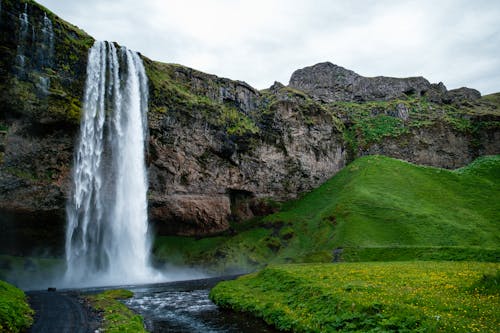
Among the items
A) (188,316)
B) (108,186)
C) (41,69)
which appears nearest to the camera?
(188,316)

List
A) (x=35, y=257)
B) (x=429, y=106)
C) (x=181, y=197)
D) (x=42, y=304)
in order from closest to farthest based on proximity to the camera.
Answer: (x=42, y=304) → (x=35, y=257) → (x=181, y=197) → (x=429, y=106)

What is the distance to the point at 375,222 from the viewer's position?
6134 cm

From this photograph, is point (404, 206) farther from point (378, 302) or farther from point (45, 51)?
point (45, 51)

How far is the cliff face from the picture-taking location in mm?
48250

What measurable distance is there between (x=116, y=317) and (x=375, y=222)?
49.1 meters

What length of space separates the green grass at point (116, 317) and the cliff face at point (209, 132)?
1667cm

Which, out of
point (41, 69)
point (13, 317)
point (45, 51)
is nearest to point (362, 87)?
point (45, 51)

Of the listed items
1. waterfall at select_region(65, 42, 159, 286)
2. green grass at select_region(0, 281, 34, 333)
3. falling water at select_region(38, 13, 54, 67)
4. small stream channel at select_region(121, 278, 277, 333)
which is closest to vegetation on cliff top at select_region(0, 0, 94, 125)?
falling water at select_region(38, 13, 54, 67)

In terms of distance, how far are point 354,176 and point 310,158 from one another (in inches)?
449

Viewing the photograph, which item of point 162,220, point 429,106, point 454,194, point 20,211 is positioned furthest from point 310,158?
point 20,211

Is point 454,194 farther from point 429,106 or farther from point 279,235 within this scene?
point 429,106

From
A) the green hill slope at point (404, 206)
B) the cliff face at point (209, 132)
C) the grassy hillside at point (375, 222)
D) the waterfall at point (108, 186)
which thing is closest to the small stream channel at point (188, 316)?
the cliff face at point (209, 132)

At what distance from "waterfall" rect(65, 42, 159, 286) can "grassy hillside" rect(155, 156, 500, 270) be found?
14.2 meters

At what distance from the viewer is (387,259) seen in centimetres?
4731
